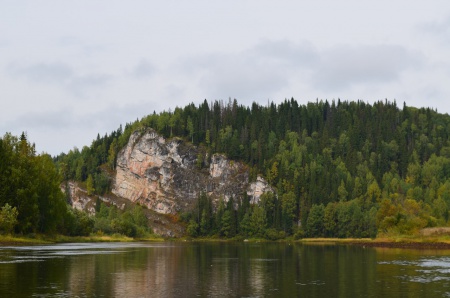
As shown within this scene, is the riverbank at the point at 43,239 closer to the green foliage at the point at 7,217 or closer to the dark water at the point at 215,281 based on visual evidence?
the green foliage at the point at 7,217

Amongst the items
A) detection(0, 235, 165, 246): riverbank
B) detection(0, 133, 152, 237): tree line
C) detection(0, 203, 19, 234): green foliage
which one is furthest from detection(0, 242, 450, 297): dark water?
detection(0, 133, 152, 237): tree line

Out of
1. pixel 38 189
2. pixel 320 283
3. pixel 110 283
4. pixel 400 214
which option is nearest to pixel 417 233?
pixel 400 214

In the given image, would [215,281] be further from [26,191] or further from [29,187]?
[29,187]

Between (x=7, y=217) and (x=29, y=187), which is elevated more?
(x=29, y=187)

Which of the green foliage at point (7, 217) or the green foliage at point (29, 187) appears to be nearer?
the green foliage at point (7, 217)

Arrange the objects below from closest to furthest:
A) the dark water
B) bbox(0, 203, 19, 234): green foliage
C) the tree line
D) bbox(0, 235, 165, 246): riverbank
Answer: the dark water
bbox(0, 203, 19, 234): green foliage
bbox(0, 235, 165, 246): riverbank
the tree line

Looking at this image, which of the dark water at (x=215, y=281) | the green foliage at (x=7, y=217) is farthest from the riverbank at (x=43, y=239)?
the dark water at (x=215, y=281)

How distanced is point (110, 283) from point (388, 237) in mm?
133770

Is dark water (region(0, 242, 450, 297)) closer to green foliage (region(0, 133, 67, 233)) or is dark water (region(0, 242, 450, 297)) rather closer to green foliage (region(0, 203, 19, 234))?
green foliage (region(0, 203, 19, 234))

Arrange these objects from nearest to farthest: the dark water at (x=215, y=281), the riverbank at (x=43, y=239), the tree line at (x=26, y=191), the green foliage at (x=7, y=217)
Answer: the dark water at (x=215, y=281), the green foliage at (x=7, y=217), the riverbank at (x=43, y=239), the tree line at (x=26, y=191)

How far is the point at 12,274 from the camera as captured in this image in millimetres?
54625

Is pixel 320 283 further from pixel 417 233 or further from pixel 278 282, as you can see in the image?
pixel 417 233

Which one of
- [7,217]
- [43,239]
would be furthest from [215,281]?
[43,239]

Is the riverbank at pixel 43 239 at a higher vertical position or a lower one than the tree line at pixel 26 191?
lower
